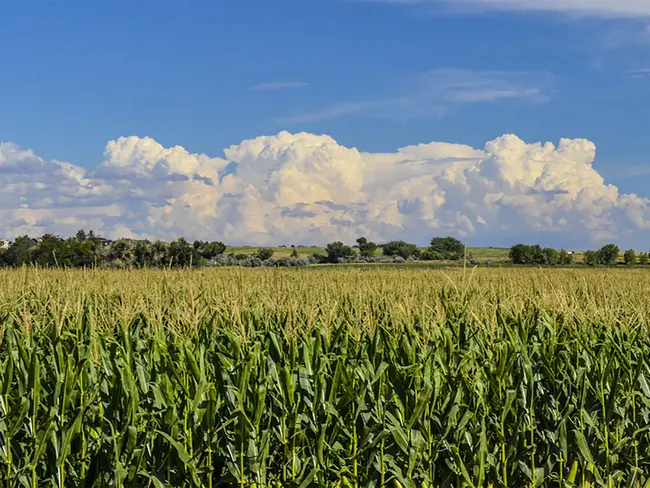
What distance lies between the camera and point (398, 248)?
218 ft

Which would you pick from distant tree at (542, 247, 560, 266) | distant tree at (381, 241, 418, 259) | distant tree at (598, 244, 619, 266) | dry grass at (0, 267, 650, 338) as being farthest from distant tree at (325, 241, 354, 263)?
dry grass at (0, 267, 650, 338)

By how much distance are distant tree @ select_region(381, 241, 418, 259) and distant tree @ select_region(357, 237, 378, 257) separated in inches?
64.9

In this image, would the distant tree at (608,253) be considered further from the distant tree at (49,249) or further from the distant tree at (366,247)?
the distant tree at (49,249)

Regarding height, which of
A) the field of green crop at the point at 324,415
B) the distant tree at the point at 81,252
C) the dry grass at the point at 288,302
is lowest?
the field of green crop at the point at 324,415

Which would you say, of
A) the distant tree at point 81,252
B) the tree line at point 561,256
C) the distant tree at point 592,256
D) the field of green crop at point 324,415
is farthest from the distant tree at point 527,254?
the field of green crop at point 324,415

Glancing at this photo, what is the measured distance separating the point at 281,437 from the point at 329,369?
34.6 inches

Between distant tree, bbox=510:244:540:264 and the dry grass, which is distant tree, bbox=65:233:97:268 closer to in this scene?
the dry grass

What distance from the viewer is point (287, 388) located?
18.3 feet

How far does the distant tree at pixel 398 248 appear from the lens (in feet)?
213

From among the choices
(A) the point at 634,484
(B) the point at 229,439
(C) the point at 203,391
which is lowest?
(A) the point at 634,484

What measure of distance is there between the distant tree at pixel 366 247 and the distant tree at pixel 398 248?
165 centimetres

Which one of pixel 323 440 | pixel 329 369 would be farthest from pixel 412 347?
pixel 323 440

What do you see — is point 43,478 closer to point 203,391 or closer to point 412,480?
point 203,391

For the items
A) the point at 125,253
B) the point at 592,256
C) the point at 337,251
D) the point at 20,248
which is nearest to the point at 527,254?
the point at 592,256
